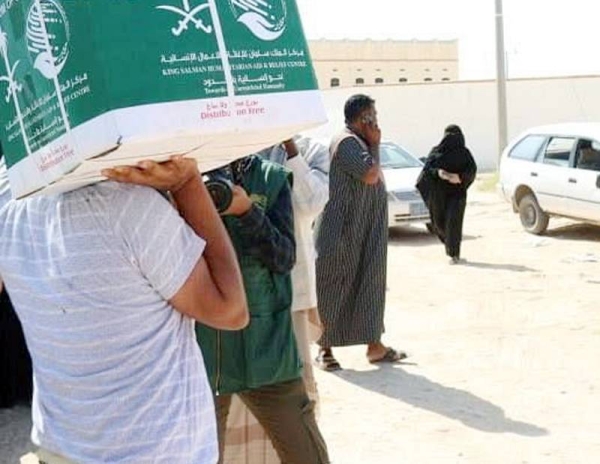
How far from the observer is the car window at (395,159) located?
49.1 feet

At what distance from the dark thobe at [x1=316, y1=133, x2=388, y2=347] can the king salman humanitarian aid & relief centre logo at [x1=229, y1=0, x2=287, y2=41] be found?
4114 millimetres

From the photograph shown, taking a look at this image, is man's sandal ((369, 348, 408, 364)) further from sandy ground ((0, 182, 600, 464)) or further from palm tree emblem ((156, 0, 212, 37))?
palm tree emblem ((156, 0, 212, 37))

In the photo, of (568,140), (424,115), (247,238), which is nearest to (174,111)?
(247,238)

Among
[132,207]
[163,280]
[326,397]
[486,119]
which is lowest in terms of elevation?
[486,119]

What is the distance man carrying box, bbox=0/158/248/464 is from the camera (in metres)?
1.89

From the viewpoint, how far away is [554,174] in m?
13.2

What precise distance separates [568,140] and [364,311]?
7866 mm

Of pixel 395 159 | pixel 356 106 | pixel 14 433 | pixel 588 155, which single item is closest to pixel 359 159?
pixel 356 106

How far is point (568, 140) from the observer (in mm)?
13266

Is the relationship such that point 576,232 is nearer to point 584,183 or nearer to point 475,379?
point 584,183

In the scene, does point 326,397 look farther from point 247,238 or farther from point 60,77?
point 60,77

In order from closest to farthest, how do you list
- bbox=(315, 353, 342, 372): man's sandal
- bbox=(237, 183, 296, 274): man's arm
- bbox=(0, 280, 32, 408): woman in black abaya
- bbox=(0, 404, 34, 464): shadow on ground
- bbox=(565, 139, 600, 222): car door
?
bbox=(237, 183, 296, 274): man's arm
bbox=(0, 404, 34, 464): shadow on ground
bbox=(0, 280, 32, 408): woman in black abaya
bbox=(315, 353, 342, 372): man's sandal
bbox=(565, 139, 600, 222): car door

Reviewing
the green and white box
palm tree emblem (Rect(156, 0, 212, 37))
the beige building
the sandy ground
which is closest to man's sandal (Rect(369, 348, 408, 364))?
the sandy ground

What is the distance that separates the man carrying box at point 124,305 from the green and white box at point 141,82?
8 cm
